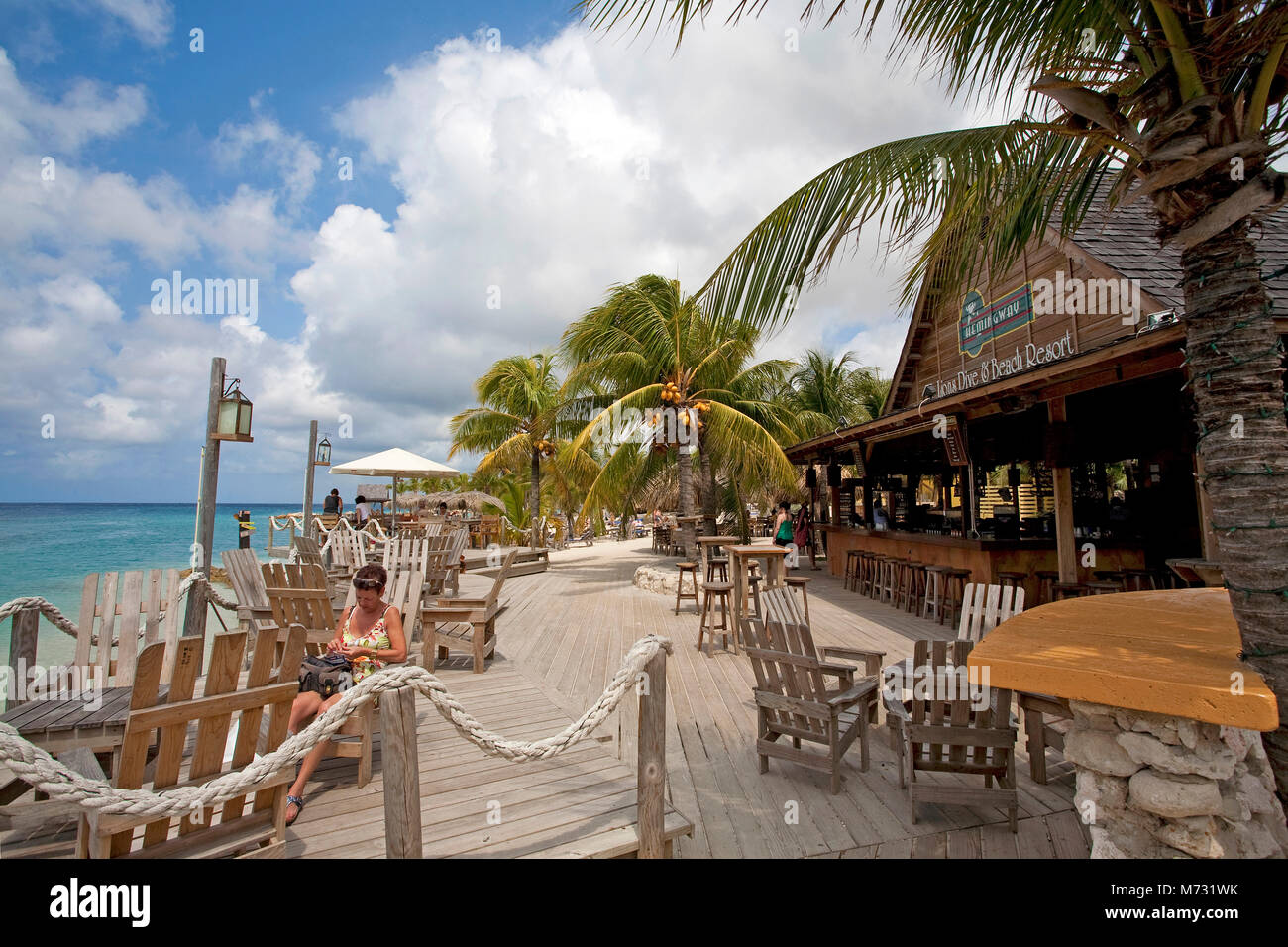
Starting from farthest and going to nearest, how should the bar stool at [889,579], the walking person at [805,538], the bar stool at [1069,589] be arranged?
the walking person at [805,538], the bar stool at [889,579], the bar stool at [1069,589]

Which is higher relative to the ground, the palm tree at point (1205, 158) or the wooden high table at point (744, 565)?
the palm tree at point (1205, 158)

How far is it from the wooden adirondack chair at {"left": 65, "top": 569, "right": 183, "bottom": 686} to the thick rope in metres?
2.13

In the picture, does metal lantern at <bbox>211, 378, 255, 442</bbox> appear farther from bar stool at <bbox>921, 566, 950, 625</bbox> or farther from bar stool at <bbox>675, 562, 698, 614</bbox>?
bar stool at <bbox>921, 566, 950, 625</bbox>

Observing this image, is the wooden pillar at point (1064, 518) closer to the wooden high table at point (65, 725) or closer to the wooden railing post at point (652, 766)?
the wooden railing post at point (652, 766)

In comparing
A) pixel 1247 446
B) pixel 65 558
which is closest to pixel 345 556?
pixel 1247 446

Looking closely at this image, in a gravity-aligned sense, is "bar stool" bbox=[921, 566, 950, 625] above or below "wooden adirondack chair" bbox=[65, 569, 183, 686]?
below

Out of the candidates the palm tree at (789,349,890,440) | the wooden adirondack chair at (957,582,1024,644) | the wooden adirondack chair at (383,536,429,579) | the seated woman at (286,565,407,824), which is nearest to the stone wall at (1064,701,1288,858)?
the wooden adirondack chair at (957,582,1024,644)

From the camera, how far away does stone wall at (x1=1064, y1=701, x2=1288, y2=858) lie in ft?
6.49

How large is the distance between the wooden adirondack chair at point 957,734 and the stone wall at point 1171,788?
38.0 inches

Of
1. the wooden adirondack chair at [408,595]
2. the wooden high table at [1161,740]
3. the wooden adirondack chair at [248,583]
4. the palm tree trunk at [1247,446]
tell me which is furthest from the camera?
the wooden adirondack chair at [248,583]

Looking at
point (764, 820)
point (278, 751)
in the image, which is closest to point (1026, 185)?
point (764, 820)

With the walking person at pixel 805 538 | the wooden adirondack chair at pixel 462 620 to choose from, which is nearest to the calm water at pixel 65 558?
the wooden adirondack chair at pixel 462 620

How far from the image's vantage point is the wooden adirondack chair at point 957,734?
125 inches
